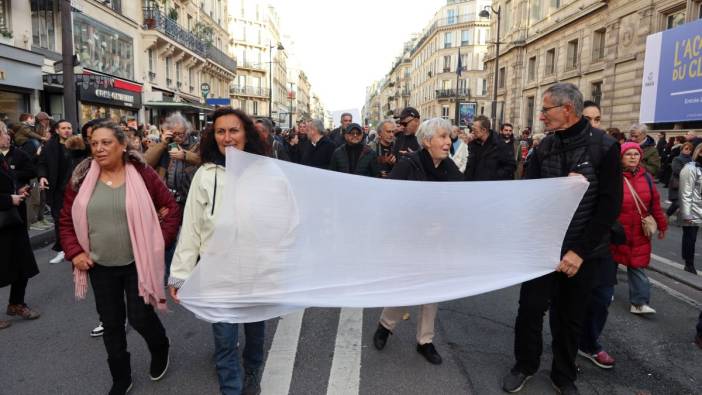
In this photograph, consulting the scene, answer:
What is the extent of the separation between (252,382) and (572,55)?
32.1 meters

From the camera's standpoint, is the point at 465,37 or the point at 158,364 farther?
the point at 465,37

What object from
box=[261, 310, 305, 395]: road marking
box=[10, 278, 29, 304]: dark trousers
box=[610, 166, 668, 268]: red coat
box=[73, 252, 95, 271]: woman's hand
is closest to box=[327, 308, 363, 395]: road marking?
box=[261, 310, 305, 395]: road marking

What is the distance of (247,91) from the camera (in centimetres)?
6462

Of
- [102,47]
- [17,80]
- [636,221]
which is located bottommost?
[636,221]

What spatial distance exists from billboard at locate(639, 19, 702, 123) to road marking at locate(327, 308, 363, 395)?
17.1 metres

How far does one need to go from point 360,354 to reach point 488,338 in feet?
3.89

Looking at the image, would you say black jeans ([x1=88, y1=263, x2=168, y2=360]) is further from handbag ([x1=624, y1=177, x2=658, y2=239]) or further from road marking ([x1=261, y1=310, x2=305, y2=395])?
handbag ([x1=624, y1=177, x2=658, y2=239])

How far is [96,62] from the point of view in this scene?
20938 mm

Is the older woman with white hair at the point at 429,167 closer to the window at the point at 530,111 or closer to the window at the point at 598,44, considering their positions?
the window at the point at 598,44

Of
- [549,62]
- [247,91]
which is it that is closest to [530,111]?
[549,62]

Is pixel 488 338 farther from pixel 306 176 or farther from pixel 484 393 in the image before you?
pixel 306 176

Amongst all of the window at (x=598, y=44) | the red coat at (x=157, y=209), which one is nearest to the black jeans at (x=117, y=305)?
the red coat at (x=157, y=209)

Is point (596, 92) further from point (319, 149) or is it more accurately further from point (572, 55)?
point (319, 149)

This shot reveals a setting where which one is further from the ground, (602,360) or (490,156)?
(490,156)
